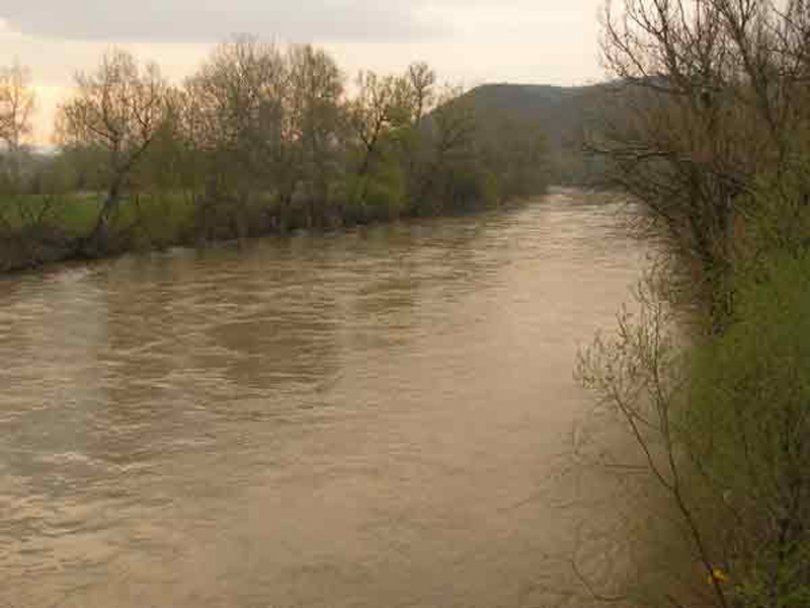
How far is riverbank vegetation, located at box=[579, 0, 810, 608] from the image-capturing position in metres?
5.28

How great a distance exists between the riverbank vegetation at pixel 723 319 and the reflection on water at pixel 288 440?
59.6 inches

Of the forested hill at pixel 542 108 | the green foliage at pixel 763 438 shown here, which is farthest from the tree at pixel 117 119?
the green foliage at pixel 763 438

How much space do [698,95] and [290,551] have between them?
9.07 m

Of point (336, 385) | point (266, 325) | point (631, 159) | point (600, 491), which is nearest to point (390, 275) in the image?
point (266, 325)

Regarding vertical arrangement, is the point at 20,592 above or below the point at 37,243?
below

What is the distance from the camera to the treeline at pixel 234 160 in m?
33.6

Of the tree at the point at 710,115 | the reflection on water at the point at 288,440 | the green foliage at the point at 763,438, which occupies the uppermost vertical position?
the tree at the point at 710,115

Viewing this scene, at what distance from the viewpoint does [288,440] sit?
12.1m

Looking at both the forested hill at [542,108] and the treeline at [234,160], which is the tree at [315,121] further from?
the forested hill at [542,108]

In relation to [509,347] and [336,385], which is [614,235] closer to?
[509,347]

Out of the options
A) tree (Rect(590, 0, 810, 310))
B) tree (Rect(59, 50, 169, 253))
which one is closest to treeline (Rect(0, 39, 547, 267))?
tree (Rect(59, 50, 169, 253))

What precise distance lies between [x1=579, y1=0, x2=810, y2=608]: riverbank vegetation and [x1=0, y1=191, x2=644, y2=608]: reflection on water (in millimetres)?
1513

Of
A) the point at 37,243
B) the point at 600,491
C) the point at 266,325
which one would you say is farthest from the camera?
the point at 37,243

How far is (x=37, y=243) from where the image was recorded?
31.6 m
